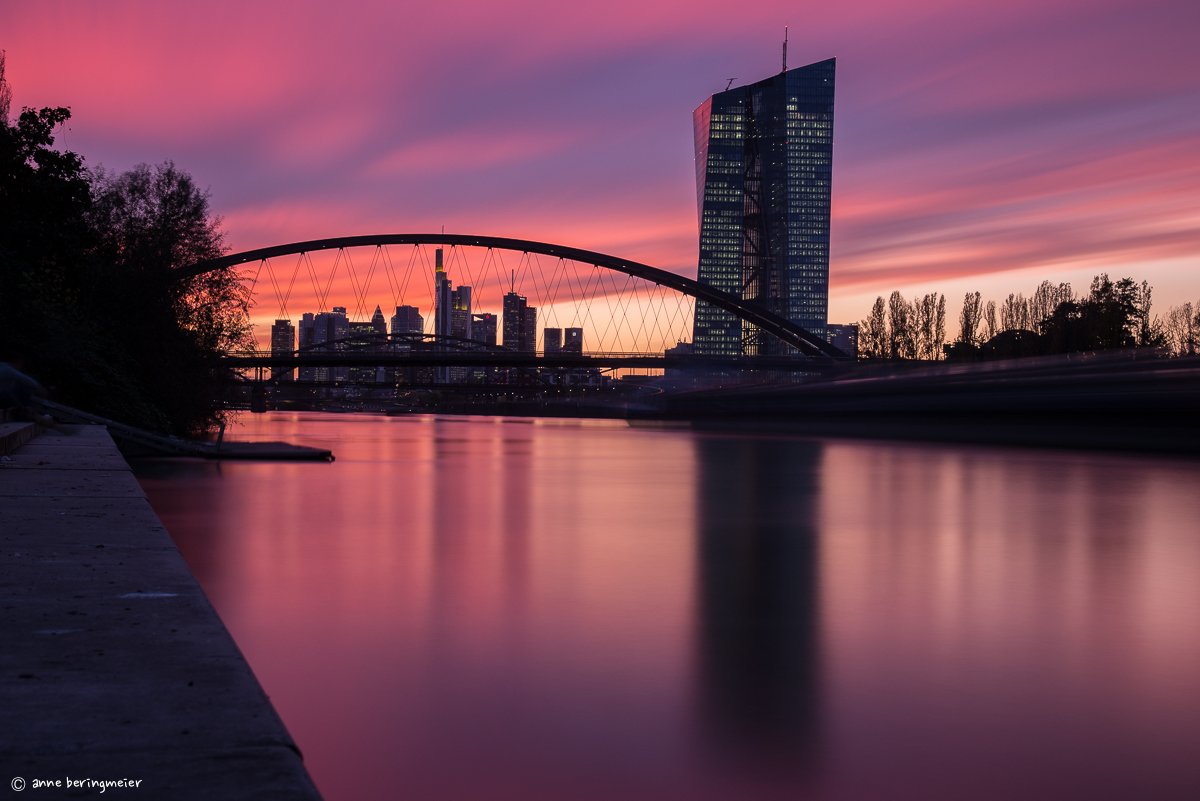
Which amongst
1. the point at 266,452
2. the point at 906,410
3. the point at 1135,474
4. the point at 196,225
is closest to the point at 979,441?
the point at 906,410

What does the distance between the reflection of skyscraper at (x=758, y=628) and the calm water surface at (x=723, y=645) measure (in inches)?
1.1

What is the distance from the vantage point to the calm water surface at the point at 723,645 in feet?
14.9

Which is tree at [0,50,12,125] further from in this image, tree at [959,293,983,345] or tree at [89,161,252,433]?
tree at [959,293,983,345]

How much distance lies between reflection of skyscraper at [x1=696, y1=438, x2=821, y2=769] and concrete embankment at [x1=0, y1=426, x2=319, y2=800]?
2.50 metres

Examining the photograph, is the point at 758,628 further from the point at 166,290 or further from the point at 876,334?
the point at 876,334

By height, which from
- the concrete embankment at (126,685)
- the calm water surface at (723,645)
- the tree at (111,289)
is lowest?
the calm water surface at (723,645)

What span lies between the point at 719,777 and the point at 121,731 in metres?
2.62

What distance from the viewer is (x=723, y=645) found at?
676 cm

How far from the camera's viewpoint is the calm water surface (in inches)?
179

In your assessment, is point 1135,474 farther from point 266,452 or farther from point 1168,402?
point 266,452

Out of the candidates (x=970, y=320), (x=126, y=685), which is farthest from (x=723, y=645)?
(x=970, y=320)

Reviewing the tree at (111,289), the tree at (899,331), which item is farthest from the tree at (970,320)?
the tree at (111,289)

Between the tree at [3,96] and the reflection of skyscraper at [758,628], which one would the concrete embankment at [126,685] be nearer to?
the reflection of skyscraper at [758,628]

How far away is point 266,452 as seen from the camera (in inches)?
1136
